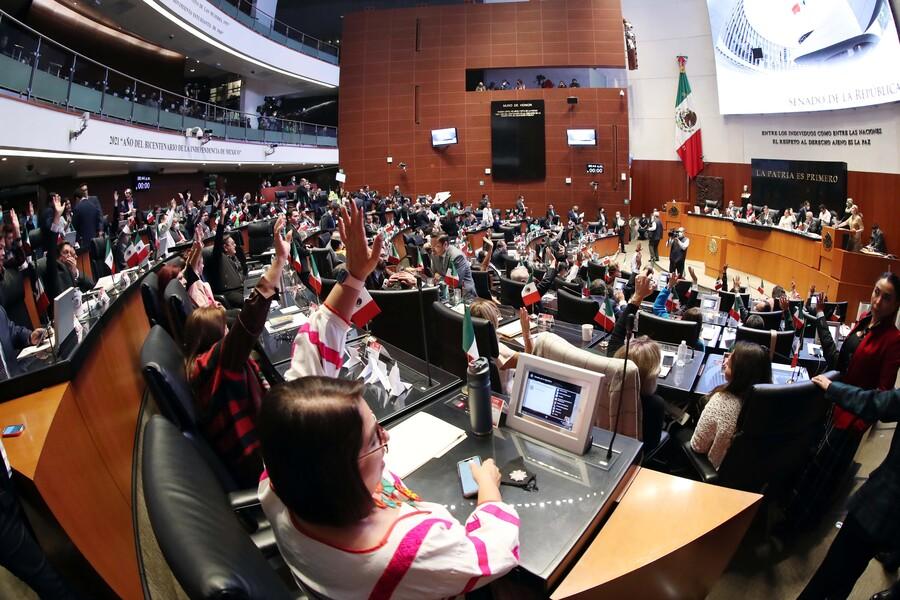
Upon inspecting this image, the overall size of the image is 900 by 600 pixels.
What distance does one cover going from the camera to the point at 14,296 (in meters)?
3.85

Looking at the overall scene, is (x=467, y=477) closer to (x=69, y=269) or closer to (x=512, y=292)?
(x=512, y=292)

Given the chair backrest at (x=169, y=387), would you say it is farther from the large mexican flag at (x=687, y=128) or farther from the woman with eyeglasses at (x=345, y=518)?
the large mexican flag at (x=687, y=128)

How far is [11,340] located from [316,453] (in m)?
2.76

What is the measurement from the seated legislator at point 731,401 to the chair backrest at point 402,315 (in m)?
1.90

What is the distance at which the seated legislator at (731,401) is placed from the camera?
8.54 ft

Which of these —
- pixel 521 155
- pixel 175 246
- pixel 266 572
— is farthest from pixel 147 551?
pixel 521 155

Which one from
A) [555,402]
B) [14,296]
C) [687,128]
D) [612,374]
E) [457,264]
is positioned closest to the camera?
[555,402]

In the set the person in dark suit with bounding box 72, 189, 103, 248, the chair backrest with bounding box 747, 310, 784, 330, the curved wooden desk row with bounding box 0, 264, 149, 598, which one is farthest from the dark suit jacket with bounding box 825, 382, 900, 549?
the person in dark suit with bounding box 72, 189, 103, 248

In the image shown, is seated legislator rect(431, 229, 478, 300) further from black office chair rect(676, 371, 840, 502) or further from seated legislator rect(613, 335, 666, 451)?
black office chair rect(676, 371, 840, 502)

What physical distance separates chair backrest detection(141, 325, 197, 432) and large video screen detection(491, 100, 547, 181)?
18402 millimetres

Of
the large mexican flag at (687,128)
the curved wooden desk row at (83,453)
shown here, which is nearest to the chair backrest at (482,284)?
the curved wooden desk row at (83,453)

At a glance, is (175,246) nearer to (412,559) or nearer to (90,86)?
(90,86)

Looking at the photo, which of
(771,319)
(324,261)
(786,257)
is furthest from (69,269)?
(786,257)

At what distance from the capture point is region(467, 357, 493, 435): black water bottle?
1721mm
